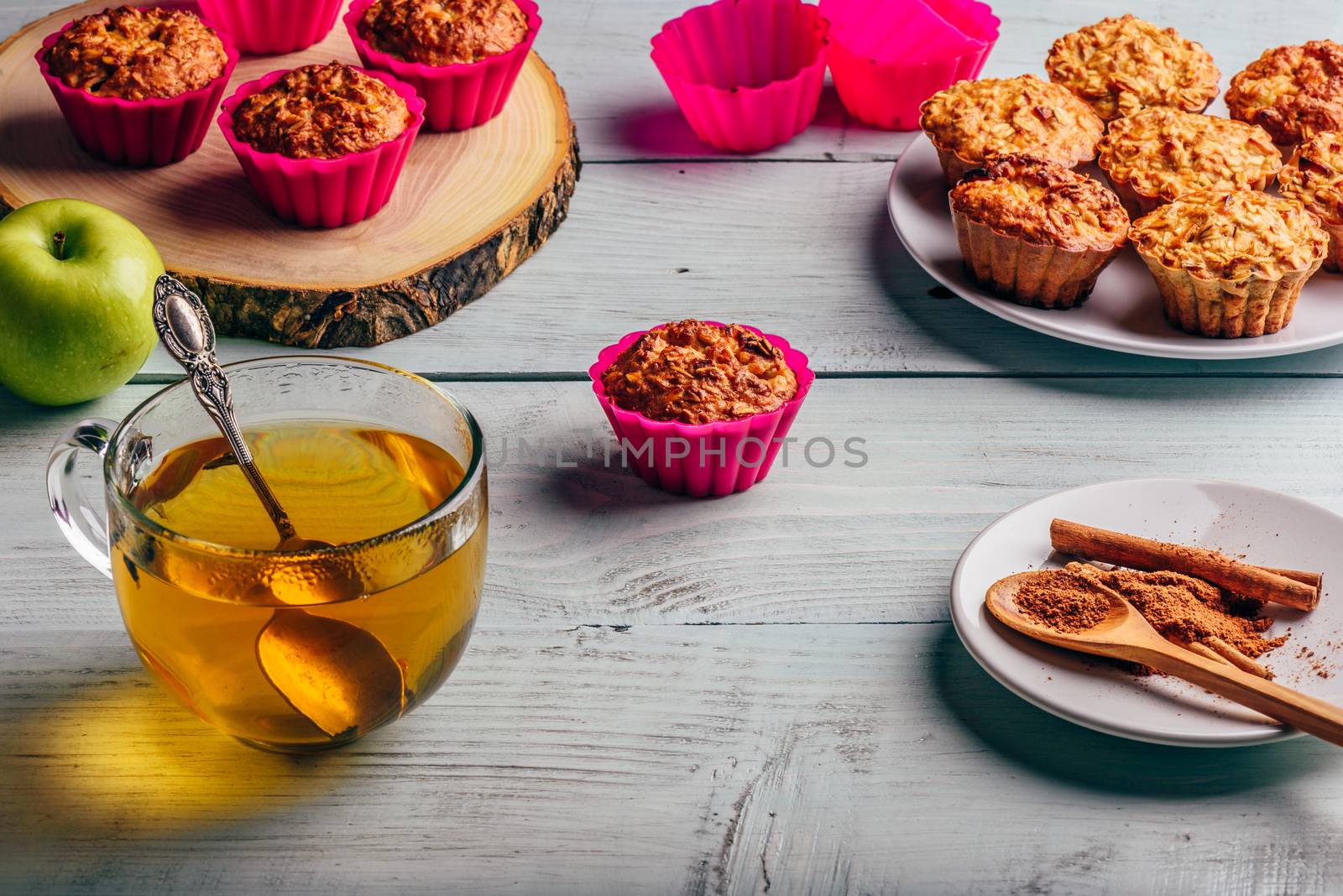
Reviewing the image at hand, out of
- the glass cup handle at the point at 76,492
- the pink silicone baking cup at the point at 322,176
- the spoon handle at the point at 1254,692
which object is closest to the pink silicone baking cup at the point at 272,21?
the pink silicone baking cup at the point at 322,176

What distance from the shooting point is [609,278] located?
5.97 feet

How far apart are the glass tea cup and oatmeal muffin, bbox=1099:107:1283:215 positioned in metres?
1.16

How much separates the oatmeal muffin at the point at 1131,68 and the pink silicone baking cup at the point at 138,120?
1.27 m

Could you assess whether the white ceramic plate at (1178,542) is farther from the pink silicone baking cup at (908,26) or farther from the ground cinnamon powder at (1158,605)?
the pink silicone baking cup at (908,26)

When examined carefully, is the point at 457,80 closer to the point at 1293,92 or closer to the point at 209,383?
the point at 209,383

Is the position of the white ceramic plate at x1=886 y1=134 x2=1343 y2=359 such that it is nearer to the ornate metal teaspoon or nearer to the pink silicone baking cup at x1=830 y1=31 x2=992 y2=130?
the pink silicone baking cup at x1=830 y1=31 x2=992 y2=130

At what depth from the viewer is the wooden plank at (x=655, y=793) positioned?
3.57ft

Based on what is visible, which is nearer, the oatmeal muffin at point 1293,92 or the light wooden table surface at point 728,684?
the light wooden table surface at point 728,684

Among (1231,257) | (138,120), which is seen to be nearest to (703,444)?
(1231,257)

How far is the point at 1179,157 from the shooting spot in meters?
1.85

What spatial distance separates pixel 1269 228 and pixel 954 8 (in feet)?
2.44

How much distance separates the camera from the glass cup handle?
1076mm

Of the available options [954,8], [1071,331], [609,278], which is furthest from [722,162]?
[1071,331]

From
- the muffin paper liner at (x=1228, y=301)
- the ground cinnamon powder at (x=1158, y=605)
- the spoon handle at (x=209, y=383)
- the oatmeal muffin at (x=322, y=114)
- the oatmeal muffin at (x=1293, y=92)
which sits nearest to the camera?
the spoon handle at (x=209, y=383)
